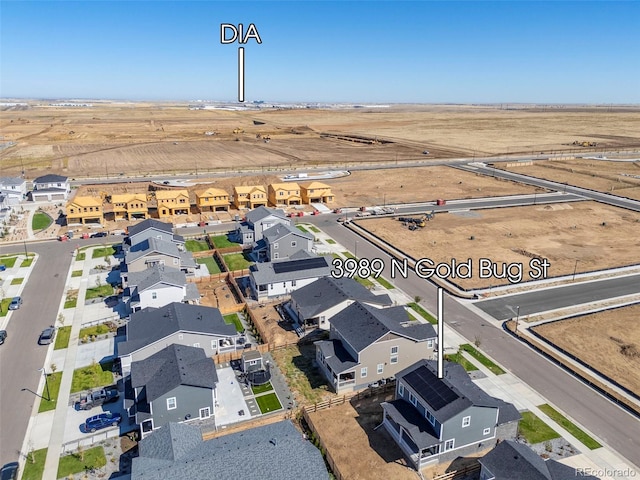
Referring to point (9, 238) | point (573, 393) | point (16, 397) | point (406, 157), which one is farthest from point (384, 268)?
point (406, 157)

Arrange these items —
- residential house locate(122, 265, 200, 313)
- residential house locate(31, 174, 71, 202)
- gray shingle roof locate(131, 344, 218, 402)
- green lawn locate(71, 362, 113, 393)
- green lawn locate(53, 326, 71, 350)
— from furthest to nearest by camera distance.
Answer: residential house locate(31, 174, 71, 202) < residential house locate(122, 265, 200, 313) < green lawn locate(53, 326, 71, 350) < green lawn locate(71, 362, 113, 393) < gray shingle roof locate(131, 344, 218, 402)

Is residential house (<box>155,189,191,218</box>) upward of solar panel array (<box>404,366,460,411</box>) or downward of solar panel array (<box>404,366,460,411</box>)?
upward

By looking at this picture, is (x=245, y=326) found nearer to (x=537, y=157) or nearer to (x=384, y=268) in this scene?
(x=384, y=268)

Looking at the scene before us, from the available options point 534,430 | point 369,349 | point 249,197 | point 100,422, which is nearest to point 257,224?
point 249,197

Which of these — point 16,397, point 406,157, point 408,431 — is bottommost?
point 16,397

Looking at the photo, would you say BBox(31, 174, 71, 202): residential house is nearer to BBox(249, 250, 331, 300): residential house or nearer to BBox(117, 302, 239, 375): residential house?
BBox(249, 250, 331, 300): residential house

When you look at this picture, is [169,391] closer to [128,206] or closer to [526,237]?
[128,206]

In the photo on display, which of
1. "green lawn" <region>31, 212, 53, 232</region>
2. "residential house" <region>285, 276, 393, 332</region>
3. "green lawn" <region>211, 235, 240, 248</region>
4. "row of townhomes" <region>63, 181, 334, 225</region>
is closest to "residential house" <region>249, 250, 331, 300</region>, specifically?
"residential house" <region>285, 276, 393, 332</region>
